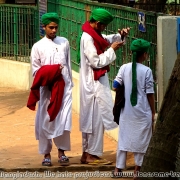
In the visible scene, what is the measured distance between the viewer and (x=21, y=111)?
528 inches

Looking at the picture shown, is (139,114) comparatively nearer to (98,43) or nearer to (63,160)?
(98,43)

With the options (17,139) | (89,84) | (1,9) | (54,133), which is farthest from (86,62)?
(1,9)

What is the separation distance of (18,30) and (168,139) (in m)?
10.5

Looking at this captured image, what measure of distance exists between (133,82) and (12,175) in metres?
1.76

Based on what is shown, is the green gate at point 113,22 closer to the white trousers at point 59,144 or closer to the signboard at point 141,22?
the signboard at point 141,22

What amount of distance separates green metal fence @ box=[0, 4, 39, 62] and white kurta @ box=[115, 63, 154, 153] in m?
8.32

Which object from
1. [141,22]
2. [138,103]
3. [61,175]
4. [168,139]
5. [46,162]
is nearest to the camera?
[168,139]

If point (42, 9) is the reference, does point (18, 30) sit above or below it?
below

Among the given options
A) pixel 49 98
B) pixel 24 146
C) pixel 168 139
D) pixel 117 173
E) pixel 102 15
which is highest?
pixel 102 15

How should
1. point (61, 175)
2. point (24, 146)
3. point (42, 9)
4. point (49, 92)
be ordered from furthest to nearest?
1. point (42, 9)
2. point (24, 146)
3. point (49, 92)
4. point (61, 175)

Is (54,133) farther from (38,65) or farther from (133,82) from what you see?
(133,82)

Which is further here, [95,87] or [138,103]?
[95,87]

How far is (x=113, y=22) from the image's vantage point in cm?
1098

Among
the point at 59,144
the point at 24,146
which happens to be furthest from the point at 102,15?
the point at 24,146
